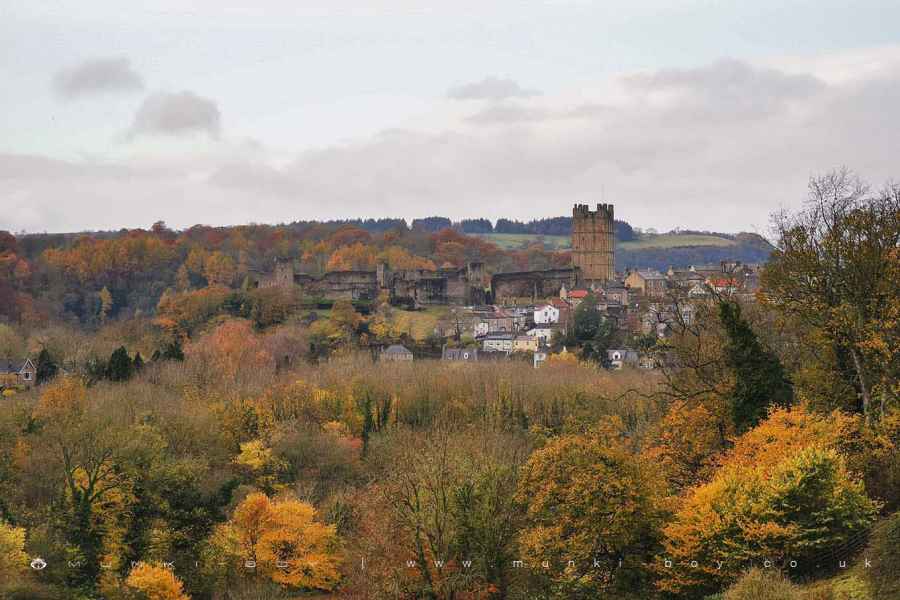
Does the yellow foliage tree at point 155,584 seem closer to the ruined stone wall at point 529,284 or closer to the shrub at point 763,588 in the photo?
the shrub at point 763,588

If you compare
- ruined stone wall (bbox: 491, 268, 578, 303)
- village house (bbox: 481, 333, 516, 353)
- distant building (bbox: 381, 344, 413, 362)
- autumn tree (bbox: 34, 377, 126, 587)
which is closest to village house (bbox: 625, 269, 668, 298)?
ruined stone wall (bbox: 491, 268, 578, 303)

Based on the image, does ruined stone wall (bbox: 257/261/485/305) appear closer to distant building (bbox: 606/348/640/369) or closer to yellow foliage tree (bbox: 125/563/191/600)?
distant building (bbox: 606/348/640/369)

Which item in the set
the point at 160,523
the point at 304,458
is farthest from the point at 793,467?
the point at 304,458

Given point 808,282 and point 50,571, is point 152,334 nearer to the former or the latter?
point 50,571

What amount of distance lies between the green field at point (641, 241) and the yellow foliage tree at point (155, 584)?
501 feet

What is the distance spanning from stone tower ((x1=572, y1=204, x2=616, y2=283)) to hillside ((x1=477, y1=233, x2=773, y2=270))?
39.9 metres

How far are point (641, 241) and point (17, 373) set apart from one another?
445 ft

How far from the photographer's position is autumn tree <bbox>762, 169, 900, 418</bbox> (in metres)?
26.0

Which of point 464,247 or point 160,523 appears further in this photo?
point 464,247

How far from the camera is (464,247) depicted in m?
144

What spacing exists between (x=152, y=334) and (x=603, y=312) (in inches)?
1154

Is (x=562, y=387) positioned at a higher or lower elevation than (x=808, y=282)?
lower

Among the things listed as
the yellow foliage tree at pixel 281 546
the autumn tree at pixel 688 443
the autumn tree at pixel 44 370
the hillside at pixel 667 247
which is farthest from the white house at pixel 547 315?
the hillside at pixel 667 247

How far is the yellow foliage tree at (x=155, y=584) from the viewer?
28.0 m
